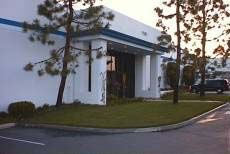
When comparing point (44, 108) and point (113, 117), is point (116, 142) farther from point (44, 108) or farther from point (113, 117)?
point (44, 108)

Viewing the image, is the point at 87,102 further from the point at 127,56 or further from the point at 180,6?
the point at 127,56

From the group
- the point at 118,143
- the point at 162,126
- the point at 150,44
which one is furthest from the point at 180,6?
the point at 118,143

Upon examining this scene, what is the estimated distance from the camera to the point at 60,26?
25156 mm

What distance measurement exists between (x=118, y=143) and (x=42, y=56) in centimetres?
1299

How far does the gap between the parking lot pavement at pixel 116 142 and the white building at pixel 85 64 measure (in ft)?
19.3

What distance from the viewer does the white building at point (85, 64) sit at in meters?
23.8

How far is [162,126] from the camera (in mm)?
18562

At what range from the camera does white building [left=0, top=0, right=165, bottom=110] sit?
936 inches

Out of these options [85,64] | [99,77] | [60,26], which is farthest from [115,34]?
[60,26]

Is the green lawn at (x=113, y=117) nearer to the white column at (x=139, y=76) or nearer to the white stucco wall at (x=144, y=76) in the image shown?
the white stucco wall at (x=144, y=76)

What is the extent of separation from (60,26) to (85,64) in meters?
5.77

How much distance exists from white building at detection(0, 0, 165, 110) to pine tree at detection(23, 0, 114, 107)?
0.68 m

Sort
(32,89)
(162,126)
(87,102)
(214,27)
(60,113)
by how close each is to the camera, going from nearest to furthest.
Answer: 1. (162,126)
2. (60,113)
3. (32,89)
4. (87,102)
5. (214,27)

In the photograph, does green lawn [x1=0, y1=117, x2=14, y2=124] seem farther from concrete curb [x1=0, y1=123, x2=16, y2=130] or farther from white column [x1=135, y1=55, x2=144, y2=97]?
white column [x1=135, y1=55, x2=144, y2=97]
